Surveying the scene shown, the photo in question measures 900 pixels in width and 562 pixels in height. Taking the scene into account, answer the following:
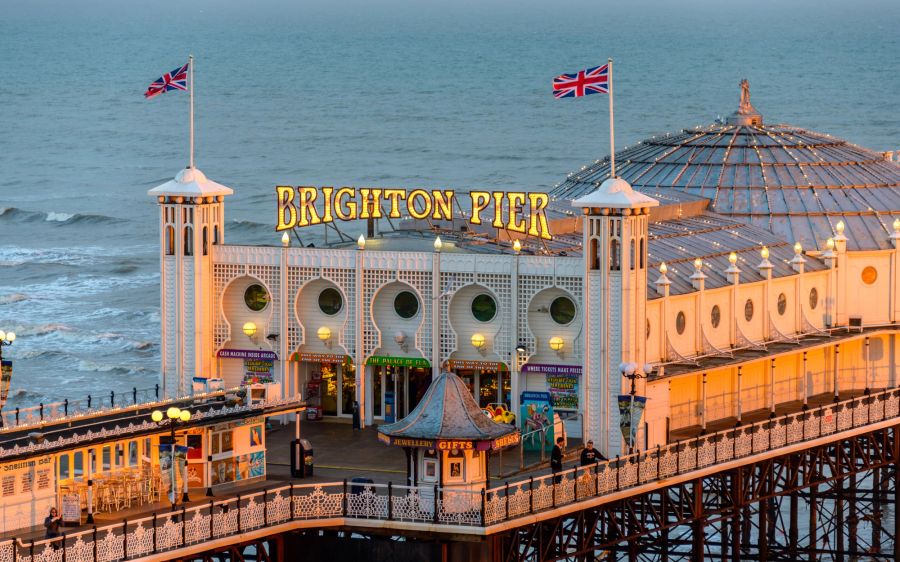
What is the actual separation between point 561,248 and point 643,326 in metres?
7.47

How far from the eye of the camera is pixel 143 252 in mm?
175625

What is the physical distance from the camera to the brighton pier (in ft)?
225

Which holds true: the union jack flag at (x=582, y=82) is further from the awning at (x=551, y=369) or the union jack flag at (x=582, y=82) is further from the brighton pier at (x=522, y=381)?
the awning at (x=551, y=369)

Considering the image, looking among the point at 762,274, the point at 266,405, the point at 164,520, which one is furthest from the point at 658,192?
the point at 164,520

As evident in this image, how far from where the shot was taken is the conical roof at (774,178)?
9538 centimetres

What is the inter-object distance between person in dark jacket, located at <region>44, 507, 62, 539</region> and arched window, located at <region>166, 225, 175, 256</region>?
54.7 feet

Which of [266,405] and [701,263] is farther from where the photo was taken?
[701,263]

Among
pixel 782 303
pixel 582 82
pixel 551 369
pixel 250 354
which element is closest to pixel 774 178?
pixel 782 303

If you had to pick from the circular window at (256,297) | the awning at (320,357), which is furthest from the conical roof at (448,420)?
the circular window at (256,297)

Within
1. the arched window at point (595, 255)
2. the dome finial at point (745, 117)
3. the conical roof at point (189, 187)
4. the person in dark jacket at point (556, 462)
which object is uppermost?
the dome finial at point (745, 117)

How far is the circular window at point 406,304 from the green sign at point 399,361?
4.52 ft

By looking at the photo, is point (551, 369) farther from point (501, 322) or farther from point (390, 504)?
point (390, 504)

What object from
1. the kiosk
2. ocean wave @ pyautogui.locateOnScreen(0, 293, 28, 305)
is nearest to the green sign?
the kiosk

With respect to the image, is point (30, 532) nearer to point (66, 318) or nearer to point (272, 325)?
point (272, 325)
